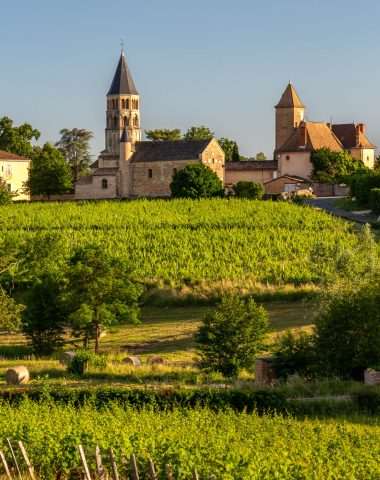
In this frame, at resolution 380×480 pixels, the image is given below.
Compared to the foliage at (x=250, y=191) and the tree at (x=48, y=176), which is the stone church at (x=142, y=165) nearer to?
the tree at (x=48, y=176)

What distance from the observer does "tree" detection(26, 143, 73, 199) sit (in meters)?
102

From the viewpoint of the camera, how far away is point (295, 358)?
27.3 m

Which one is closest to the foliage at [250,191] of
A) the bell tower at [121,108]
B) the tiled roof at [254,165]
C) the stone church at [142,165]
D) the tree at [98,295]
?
the stone church at [142,165]

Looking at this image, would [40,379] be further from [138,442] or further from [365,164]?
[365,164]

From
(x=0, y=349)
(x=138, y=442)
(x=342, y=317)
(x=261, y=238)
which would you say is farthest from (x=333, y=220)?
(x=138, y=442)

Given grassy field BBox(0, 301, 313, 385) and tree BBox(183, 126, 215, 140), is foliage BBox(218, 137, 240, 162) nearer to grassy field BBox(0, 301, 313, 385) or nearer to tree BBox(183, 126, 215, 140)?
tree BBox(183, 126, 215, 140)

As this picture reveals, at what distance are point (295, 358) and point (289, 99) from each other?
294ft

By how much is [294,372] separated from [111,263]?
44.3 ft

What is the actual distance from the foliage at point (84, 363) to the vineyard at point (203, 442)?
7.77m

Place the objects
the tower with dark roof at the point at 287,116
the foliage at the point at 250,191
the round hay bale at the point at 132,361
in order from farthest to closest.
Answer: the tower with dark roof at the point at 287,116 → the foliage at the point at 250,191 → the round hay bale at the point at 132,361

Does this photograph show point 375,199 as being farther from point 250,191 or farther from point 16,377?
point 16,377

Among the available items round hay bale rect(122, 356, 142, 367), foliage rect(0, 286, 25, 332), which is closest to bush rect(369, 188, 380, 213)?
foliage rect(0, 286, 25, 332)

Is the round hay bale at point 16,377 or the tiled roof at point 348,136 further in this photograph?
the tiled roof at point 348,136

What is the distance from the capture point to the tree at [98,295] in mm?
36969
